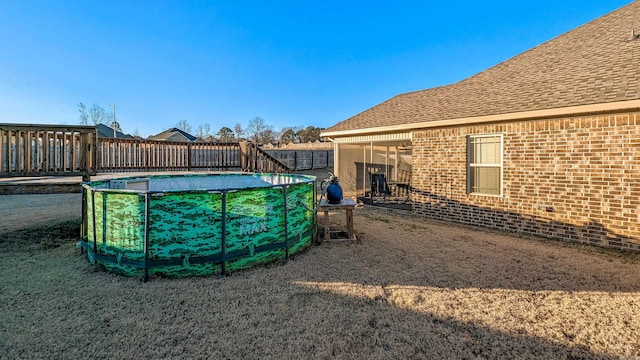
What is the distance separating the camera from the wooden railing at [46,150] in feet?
19.1

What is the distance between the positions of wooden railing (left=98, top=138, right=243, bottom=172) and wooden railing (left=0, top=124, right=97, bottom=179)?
160 inches

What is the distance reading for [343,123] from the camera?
36.9 feet

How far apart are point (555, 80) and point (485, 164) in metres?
2.40

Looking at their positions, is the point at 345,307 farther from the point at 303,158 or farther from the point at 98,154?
the point at 303,158

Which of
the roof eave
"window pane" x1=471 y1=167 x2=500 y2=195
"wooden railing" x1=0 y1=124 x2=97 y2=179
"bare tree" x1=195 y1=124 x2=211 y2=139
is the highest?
"bare tree" x1=195 y1=124 x2=211 y2=139

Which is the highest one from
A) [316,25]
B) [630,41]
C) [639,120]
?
[316,25]

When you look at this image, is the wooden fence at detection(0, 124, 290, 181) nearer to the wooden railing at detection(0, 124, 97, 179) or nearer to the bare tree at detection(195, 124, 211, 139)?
the wooden railing at detection(0, 124, 97, 179)

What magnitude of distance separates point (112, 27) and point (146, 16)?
3.93m

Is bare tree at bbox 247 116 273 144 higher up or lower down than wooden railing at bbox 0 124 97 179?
higher up

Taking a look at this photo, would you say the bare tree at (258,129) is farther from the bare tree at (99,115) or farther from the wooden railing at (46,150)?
the wooden railing at (46,150)

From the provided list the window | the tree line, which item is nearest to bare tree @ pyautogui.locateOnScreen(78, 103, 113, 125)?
the tree line

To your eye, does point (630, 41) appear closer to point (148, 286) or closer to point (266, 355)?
point (266, 355)

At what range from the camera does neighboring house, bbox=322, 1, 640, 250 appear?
498cm

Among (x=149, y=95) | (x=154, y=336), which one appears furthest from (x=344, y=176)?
(x=149, y=95)
